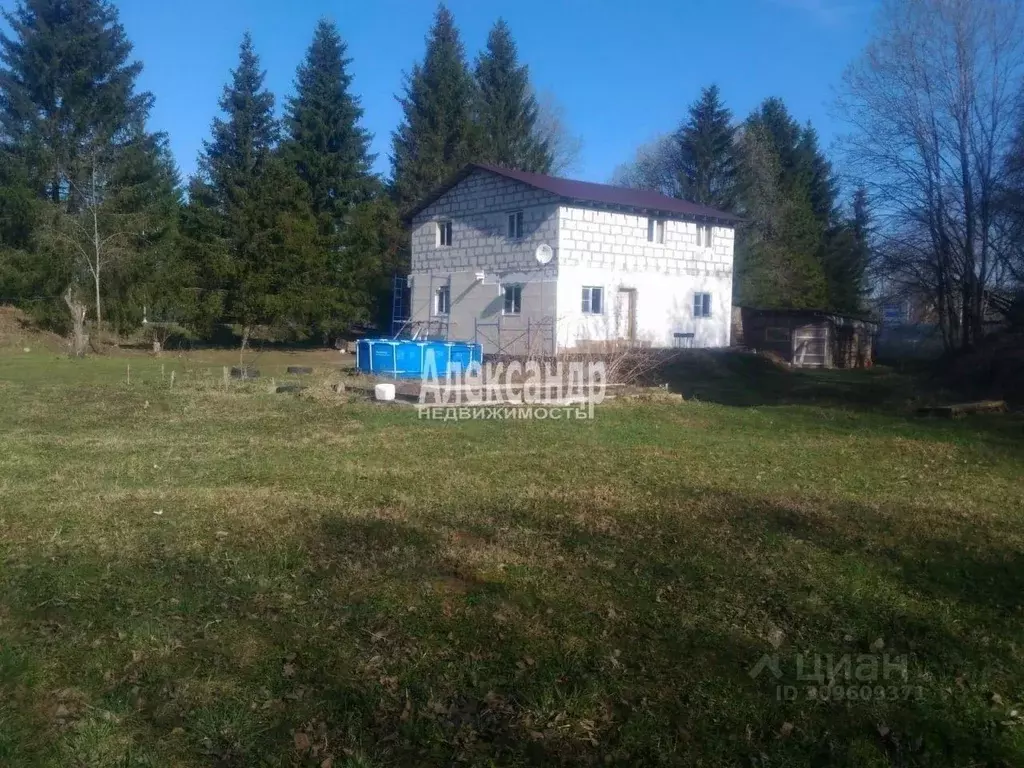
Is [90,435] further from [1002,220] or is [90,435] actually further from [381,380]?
[1002,220]

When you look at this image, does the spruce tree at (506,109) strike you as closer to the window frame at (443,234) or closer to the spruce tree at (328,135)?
the spruce tree at (328,135)

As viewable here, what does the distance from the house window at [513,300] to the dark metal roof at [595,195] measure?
11.2 ft

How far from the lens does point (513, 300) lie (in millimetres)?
26438

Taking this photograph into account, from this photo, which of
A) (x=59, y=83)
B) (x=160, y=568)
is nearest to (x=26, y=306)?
(x=59, y=83)

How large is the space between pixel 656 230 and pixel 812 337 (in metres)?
8.97

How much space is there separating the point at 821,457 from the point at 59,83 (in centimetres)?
3555

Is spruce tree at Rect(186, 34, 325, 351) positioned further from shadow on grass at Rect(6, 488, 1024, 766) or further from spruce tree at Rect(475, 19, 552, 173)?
shadow on grass at Rect(6, 488, 1024, 766)

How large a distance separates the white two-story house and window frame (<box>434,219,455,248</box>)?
1.5 inches

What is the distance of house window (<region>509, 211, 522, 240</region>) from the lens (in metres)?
26.0

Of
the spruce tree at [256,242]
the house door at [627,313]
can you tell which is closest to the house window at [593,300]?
the house door at [627,313]

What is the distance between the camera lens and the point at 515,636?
4555mm

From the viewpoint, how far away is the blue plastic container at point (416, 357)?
62.7ft
